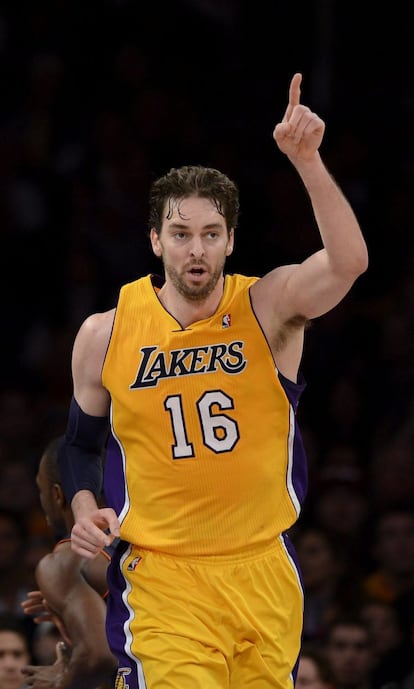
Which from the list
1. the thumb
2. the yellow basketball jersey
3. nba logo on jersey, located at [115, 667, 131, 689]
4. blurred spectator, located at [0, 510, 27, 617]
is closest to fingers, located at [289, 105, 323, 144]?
the yellow basketball jersey

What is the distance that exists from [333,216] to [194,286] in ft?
1.94

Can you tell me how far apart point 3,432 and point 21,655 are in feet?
10.5

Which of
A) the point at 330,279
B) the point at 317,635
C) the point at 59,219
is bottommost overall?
the point at 317,635

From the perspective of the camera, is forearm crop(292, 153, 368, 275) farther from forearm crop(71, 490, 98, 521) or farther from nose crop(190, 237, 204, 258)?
forearm crop(71, 490, 98, 521)

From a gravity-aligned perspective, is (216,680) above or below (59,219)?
below

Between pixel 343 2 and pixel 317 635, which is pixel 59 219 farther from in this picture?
pixel 317 635

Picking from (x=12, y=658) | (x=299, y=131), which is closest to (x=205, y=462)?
(x=299, y=131)

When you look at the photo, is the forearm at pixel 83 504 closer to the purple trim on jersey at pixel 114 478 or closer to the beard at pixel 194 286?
the purple trim on jersey at pixel 114 478

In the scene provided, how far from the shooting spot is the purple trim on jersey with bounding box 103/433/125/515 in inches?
189

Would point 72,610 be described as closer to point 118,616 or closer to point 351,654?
point 118,616

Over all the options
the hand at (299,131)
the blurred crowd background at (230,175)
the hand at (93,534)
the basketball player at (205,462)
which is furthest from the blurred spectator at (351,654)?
the hand at (299,131)

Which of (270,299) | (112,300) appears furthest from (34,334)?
(270,299)

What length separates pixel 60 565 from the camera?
5562 mm

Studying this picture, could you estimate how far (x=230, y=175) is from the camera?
10453 millimetres
